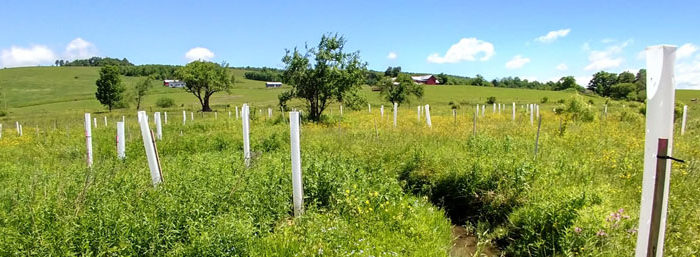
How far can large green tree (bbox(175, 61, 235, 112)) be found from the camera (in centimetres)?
4459

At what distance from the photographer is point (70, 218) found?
12.8ft

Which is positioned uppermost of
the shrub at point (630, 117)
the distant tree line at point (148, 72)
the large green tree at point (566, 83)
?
the distant tree line at point (148, 72)

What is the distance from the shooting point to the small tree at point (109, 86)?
50.0 meters

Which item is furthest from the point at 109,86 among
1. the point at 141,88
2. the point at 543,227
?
the point at 543,227

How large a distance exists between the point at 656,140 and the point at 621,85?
8230 centimetres

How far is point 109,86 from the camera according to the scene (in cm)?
5006

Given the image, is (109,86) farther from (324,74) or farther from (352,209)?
(352,209)

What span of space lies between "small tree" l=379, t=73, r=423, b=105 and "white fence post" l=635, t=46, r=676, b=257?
43.9 meters

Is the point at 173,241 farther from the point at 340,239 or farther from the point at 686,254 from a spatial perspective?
the point at 686,254

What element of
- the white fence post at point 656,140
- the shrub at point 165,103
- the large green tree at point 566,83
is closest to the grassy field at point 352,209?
the white fence post at point 656,140

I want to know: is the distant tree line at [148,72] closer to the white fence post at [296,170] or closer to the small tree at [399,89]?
the small tree at [399,89]

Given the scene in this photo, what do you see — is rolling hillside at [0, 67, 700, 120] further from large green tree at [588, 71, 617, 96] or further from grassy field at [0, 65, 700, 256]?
grassy field at [0, 65, 700, 256]

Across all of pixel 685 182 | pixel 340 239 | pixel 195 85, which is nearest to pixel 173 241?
pixel 340 239

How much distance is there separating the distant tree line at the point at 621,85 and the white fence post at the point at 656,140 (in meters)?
60.1
